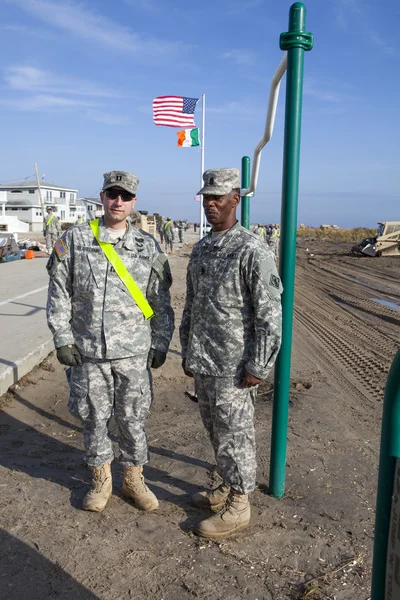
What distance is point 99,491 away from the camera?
334 cm

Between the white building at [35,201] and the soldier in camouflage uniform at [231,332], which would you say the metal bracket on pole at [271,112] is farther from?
the white building at [35,201]

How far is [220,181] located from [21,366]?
3784mm

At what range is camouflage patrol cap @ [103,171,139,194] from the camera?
3.22 m

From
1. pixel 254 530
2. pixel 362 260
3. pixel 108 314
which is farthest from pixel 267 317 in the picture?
pixel 362 260

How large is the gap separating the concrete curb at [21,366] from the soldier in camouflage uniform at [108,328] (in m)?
2.34

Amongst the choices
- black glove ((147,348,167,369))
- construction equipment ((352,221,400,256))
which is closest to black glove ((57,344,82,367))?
black glove ((147,348,167,369))

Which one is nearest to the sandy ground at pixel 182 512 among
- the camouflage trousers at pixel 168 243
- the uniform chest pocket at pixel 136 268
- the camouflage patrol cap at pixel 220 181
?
the uniform chest pocket at pixel 136 268

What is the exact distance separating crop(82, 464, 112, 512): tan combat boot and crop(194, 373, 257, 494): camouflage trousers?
0.78 meters

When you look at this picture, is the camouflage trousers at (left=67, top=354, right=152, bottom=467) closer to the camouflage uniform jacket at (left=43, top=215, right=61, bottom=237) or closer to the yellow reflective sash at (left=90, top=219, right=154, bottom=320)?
the yellow reflective sash at (left=90, top=219, right=154, bottom=320)

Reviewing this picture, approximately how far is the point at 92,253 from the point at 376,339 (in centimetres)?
683

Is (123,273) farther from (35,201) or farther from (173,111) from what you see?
(35,201)

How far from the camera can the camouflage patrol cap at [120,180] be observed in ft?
10.6

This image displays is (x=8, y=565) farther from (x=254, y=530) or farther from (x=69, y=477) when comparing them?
(x=254, y=530)

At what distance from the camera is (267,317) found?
288cm
